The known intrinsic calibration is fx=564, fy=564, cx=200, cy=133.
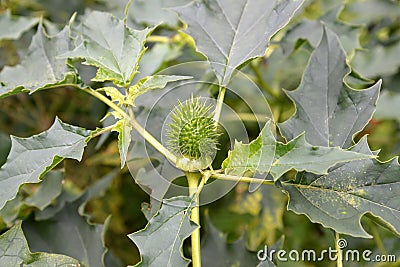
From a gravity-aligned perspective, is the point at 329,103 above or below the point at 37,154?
above

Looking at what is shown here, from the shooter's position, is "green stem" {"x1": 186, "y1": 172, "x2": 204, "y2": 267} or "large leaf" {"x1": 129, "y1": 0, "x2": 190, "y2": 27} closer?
"green stem" {"x1": 186, "y1": 172, "x2": 204, "y2": 267}

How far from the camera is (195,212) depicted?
954 millimetres

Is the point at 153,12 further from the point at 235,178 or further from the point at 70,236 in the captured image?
the point at 235,178

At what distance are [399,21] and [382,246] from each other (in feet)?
2.90

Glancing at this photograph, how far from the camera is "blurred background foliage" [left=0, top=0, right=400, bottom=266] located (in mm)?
1472

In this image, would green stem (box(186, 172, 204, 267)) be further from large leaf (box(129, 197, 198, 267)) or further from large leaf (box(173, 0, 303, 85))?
large leaf (box(173, 0, 303, 85))

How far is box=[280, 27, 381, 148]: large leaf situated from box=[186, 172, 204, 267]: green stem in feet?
0.74


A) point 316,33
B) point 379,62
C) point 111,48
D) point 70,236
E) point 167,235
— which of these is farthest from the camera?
point 379,62

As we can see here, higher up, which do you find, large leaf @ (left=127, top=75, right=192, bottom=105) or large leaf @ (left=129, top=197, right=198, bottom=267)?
large leaf @ (left=127, top=75, right=192, bottom=105)

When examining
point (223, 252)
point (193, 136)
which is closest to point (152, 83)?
point (193, 136)

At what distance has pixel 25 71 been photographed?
125 centimetres

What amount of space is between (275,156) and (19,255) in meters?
0.48

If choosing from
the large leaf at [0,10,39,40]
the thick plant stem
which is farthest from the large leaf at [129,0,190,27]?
the thick plant stem

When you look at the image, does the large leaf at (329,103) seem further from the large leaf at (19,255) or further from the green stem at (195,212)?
the large leaf at (19,255)
